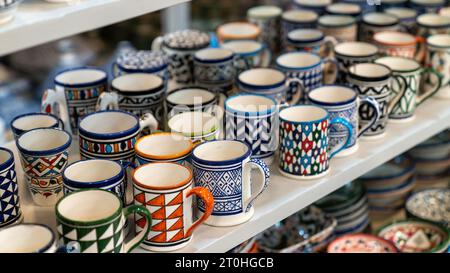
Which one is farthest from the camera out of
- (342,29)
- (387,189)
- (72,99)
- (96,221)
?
(387,189)

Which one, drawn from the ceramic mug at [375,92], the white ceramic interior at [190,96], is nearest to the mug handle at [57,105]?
the white ceramic interior at [190,96]

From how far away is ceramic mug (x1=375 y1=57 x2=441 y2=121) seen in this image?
1.51m

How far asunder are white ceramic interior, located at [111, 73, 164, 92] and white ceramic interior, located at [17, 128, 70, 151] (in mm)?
257

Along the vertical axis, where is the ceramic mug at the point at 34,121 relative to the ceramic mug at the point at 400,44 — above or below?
below

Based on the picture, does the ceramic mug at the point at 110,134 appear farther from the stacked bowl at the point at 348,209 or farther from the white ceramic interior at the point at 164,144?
the stacked bowl at the point at 348,209

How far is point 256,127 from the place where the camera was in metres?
1.29

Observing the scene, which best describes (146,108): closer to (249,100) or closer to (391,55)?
(249,100)

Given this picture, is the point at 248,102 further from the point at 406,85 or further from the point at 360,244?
the point at 360,244

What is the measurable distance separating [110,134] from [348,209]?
90 cm

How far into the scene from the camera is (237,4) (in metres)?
2.85

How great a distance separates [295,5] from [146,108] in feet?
2.33

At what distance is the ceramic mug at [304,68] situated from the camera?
4.88 feet

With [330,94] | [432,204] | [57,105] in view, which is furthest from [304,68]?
[432,204]

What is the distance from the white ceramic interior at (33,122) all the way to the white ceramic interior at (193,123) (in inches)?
9.3
